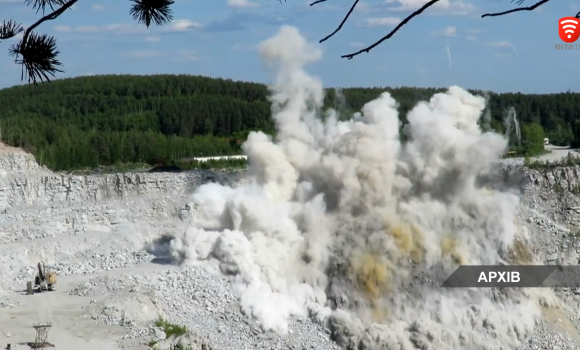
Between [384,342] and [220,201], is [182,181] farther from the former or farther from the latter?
[384,342]

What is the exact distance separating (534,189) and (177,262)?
15294 millimetres

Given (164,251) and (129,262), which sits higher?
(164,251)

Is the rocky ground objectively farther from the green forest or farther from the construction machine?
the green forest

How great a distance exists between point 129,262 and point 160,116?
105 ft

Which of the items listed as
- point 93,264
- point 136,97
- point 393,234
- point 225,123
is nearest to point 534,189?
point 393,234

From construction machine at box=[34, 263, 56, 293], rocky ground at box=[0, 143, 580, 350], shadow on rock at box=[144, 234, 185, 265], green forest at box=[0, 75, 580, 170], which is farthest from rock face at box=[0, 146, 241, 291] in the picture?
green forest at box=[0, 75, 580, 170]

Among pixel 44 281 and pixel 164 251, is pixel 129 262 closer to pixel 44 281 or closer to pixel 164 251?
pixel 164 251

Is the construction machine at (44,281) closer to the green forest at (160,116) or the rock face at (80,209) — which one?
the rock face at (80,209)

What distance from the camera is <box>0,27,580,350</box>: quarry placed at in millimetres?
29281

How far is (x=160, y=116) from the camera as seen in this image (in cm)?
6500

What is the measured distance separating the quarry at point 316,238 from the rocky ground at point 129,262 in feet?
0.24

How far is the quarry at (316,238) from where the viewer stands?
29281mm

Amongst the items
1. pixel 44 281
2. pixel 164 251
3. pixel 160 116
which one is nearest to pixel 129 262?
pixel 164 251

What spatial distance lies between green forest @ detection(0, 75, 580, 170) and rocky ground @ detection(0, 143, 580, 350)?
4.69 meters
